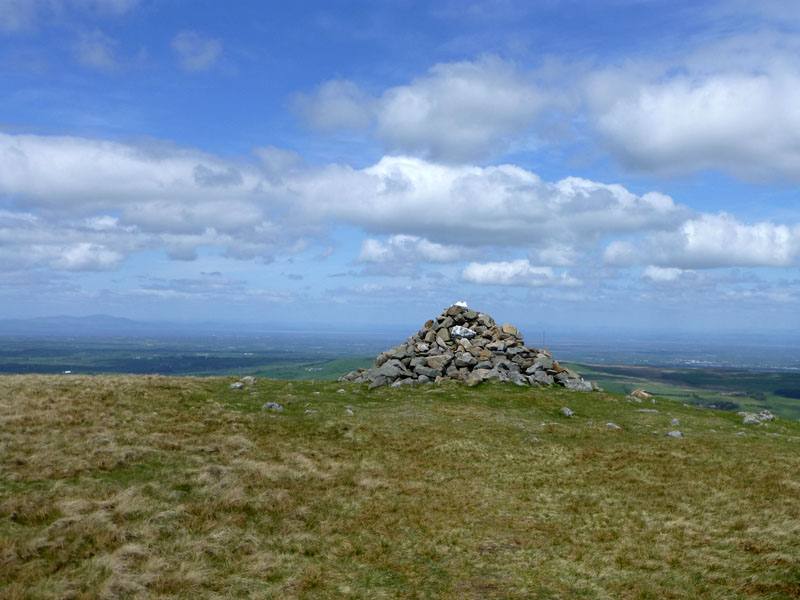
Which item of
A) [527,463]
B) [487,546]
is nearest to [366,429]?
[527,463]

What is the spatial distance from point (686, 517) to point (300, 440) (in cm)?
1936

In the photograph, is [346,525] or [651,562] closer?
[651,562]

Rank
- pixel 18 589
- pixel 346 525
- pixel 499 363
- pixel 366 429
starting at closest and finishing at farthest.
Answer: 1. pixel 18 589
2. pixel 346 525
3. pixel 366 429
4. pixel 499 363

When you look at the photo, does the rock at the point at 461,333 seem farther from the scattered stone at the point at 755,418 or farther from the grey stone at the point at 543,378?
the scattered stone at the point at 755,418

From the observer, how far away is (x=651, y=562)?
1490 centimetres

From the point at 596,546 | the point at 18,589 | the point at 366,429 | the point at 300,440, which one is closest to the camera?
the point at 18,589

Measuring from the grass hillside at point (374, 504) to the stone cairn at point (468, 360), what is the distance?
43.9ft

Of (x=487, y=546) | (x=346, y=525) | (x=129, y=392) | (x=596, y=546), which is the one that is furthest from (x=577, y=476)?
(x=129, y=392)

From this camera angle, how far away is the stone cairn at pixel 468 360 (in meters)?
47.9

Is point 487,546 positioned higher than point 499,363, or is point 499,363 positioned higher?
point 499,363

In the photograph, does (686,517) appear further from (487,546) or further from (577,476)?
(487,546)

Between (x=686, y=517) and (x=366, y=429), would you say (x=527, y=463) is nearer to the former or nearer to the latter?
(x=686, y=517)

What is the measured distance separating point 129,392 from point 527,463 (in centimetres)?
2866

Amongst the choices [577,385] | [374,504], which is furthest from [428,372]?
[374,504]
